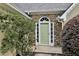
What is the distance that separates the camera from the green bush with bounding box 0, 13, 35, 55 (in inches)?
216

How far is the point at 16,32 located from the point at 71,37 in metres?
1.38

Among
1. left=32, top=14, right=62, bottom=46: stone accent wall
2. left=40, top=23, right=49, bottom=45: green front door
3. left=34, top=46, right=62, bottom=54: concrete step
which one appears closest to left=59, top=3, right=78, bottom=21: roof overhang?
left=32, top=14, right=62, bottom=46: stone accent wall

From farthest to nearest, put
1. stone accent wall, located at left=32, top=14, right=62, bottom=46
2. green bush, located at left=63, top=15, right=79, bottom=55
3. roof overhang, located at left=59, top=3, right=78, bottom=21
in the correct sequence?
roof overhang, located at left=59, top=3, right=78, bottom=21 → stone accent wall, located at left=32, top=14, right=62, bottom=46 → green bush, located at left=63, top=15, right=79, bottom=55

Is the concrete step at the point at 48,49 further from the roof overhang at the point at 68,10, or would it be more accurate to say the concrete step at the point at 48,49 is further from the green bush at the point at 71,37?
the roof overhang at the point at 68,10

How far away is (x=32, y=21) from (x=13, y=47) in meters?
0.82

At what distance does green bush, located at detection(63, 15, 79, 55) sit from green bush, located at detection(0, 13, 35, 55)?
81 cm

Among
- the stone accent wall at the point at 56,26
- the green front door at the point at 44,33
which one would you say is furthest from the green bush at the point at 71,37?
the green front door at the point at 44,33

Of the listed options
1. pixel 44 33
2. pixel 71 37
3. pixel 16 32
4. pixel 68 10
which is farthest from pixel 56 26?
pixel 16 32

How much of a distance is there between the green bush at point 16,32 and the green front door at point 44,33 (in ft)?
0.81

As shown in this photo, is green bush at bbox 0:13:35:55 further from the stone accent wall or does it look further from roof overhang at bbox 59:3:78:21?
roof overhang at bbox 59:3:78:21

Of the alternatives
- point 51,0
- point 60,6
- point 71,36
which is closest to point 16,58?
point 51,0

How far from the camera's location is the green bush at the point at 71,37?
5180 millimetres

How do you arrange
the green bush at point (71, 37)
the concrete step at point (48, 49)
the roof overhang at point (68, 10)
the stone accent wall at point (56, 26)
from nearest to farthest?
the green bush at point (71, 37) < the concrete step at point (48, 49) < the stone accent wall at point (56, 26) < the roof overhang at point (68, 10)

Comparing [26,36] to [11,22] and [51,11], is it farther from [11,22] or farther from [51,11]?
[51,11]
